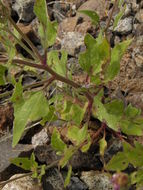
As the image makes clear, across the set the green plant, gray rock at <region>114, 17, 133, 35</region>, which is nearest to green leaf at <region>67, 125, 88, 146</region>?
the green plant

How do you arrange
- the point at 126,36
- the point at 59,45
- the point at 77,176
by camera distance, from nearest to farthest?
the point at 77,176 < the point at 126,36 < the point at 59,45

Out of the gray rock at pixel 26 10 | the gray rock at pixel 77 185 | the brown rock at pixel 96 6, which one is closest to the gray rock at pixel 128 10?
the brown rock at pixel 96 6

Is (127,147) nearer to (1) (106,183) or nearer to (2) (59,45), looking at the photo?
(1) (106,183)

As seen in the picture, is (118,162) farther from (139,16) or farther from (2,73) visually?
(139,16)

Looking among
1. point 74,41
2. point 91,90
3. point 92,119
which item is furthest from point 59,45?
point 91,90

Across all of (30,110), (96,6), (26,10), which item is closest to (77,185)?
(30,110)

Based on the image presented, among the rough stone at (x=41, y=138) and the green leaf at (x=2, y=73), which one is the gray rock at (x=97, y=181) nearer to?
the rough stone at (x=41, y=138)
